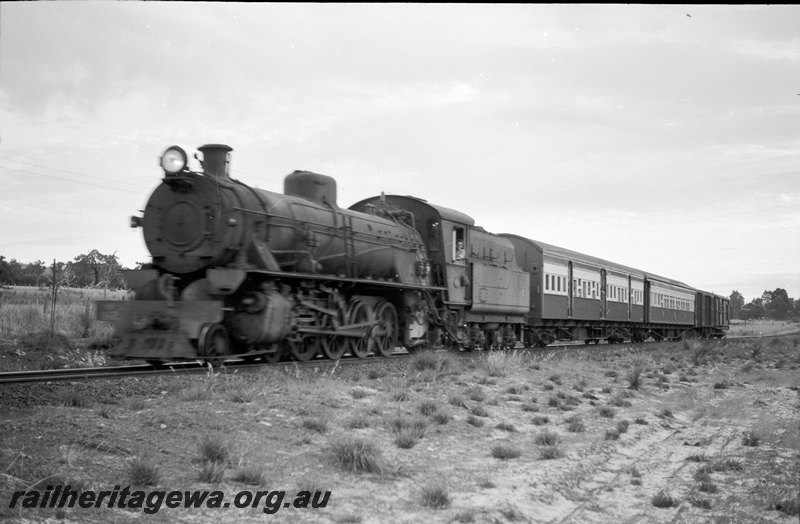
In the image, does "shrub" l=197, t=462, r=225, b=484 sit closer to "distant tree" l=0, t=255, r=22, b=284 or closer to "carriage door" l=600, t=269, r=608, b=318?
"carriage door" l=600, t=269, r=608, b=318

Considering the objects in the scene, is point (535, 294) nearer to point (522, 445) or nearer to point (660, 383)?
point (660, 383)

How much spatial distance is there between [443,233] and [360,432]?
1089 centimetres

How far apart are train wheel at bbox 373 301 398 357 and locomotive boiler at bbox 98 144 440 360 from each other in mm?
618

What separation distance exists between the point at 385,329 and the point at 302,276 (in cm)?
364

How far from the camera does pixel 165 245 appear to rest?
12.6 meters

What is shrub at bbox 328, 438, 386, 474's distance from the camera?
6.15 meters

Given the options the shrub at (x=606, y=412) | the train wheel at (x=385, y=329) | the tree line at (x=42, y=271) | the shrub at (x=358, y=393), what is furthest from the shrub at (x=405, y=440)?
the tree line at (x=42, y=271)

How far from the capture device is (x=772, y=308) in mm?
150000

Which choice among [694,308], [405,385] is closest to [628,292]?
[694,308]

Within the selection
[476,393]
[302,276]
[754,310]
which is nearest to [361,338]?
[302,276]

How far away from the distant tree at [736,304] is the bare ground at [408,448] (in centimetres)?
17009

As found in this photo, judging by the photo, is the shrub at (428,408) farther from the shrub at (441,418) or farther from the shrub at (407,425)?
the shrub at (407,425)

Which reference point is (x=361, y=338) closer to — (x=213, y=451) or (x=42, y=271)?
(x=213, y=451)

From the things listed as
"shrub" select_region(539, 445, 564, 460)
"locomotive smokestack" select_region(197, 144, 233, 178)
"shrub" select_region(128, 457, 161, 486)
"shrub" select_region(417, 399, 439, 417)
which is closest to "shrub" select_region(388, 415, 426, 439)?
"shrub" select_region(417, 399, 439, 417)
